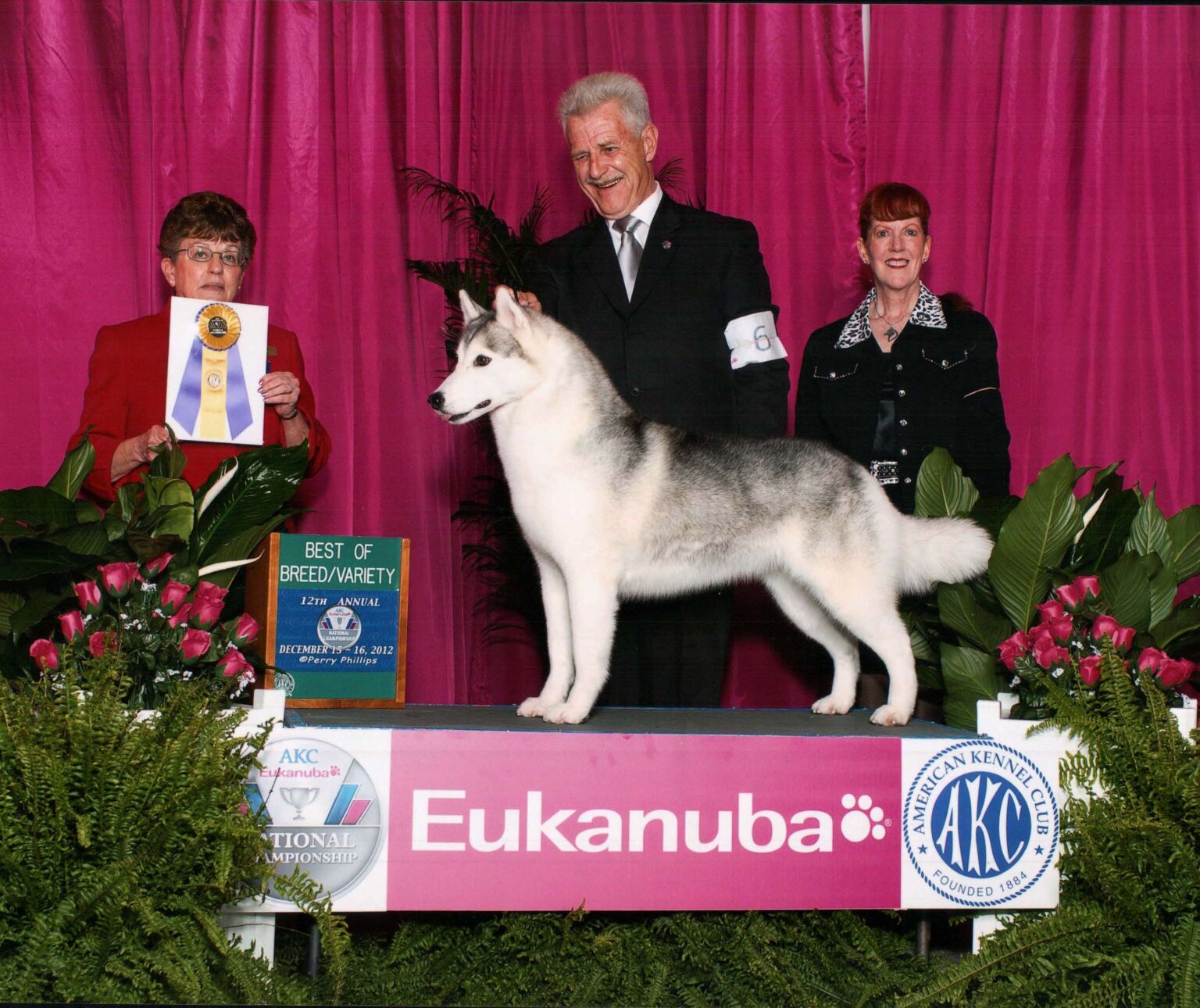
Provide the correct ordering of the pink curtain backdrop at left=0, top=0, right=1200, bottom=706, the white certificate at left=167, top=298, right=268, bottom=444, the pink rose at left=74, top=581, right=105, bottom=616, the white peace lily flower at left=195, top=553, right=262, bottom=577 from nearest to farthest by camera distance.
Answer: the pink rose at left=74, top=581, right=105, bottom=616, the white peace lily flower at left=195, top=553, right=262, bottom=577, the white certificate at left=167, top=298, right=268, bottom=444, the pink curtain backdrop at left=0, top=0, right=1200, bottom=706

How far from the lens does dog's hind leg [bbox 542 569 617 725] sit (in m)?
2.69

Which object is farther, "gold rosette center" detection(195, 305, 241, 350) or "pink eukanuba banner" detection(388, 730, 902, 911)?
"gold rosette center" detection(195, 305, 241, 350)

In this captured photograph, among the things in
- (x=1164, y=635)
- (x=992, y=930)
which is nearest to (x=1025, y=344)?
(x=1164, y=635)

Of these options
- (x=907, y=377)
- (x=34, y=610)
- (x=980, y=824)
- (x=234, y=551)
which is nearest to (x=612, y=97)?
(x=907, y=377)

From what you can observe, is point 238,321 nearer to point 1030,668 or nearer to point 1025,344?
point 1030,668

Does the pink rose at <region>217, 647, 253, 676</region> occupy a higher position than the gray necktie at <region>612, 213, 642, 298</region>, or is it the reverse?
the gray necktie at <region>612, 213, 642, 298</region>

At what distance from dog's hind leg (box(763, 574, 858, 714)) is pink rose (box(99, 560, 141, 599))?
1842 mm

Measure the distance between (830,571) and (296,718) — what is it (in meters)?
1.51

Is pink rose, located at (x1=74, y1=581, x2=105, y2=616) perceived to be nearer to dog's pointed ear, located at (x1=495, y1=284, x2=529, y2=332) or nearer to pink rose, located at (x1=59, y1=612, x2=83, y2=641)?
pink rose, located at (x1=59, y1=612, x2=83, y2=641)

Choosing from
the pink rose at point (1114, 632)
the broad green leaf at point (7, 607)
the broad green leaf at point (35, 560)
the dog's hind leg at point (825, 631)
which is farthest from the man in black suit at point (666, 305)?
the broad green leaf at point (7, 607)

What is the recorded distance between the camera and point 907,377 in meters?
3.57

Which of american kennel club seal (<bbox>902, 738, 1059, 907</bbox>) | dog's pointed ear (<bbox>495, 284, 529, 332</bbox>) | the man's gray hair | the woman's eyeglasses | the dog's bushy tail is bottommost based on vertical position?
american kennel club seal (<bbox>902, 738, 1059, 907</bbox>)

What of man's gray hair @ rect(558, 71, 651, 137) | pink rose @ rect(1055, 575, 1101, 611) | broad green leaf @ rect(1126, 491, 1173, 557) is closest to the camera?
pink rose @ rect(1055, 575, 1101, 611)

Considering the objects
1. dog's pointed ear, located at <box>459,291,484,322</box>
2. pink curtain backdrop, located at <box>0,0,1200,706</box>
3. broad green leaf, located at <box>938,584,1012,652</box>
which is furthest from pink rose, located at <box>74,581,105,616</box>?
broad green leaf, located at <box>938,584,1012,652</box>
